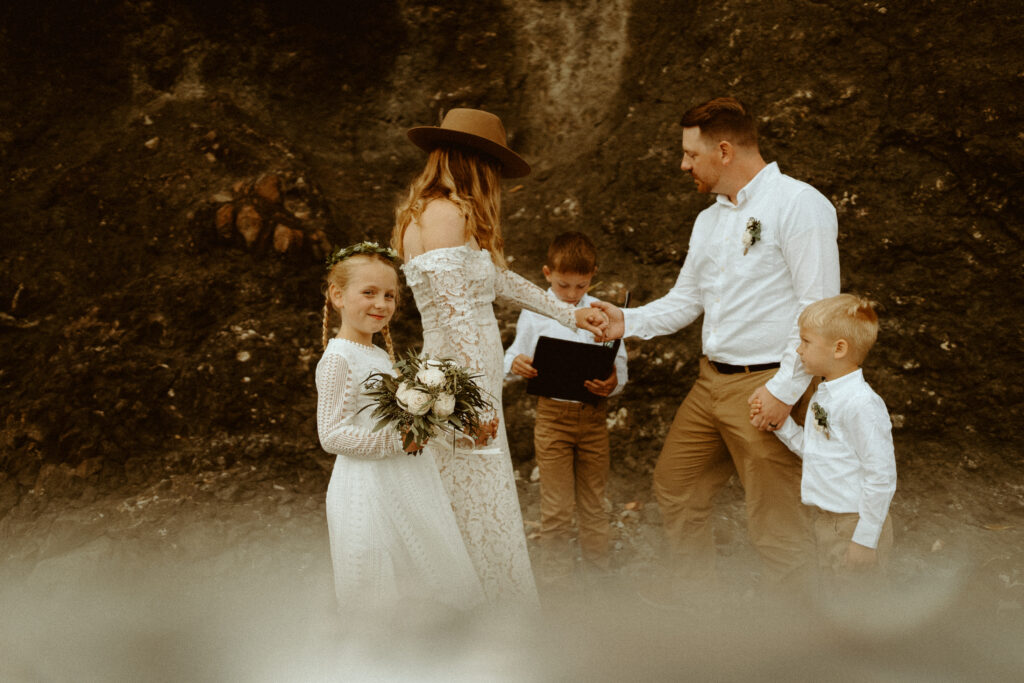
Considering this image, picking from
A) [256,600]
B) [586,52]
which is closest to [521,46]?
[586,52]

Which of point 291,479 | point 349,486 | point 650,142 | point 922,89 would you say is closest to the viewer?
point 349,486

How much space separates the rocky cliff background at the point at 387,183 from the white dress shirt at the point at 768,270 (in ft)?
8.44

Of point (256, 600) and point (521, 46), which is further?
point (521, 46)

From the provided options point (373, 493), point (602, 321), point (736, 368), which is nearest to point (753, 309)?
point (736, 368)

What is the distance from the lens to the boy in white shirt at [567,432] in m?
4.29

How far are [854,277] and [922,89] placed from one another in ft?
5.76

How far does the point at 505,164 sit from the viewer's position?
11.8ft

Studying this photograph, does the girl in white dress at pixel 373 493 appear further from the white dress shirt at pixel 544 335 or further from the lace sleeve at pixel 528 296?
the white dress shirt at pixel 544 335

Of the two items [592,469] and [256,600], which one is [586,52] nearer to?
[592,469]

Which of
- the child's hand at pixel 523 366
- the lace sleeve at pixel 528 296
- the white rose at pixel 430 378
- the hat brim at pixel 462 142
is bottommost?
the child's hand at pixel 523 366

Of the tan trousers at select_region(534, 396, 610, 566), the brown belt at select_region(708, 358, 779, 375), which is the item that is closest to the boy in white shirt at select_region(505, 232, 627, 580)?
the tan trousers at select_region(534, 396, 610, 566)

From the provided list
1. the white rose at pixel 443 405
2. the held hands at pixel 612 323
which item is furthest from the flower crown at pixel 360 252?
the held hands at pixel 612 323

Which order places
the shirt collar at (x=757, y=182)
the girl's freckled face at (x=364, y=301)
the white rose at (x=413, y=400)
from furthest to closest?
1. the shirt collar at (x=757, y=182)
2. the girl's freckled face at (x=364, y=301)
3. the white rose at (x=413, y=400)

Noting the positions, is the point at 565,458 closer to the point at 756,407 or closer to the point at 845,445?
the point at 756,407
